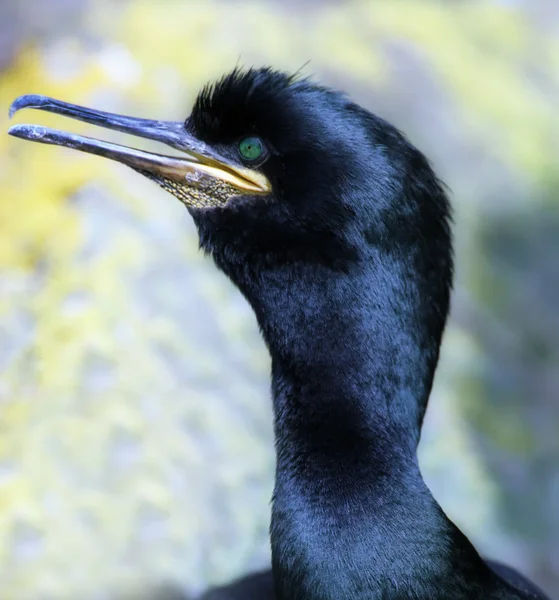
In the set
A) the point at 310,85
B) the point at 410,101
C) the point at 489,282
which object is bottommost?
the point at 489,282

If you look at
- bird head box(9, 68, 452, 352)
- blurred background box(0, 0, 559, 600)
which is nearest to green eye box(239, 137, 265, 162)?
bird head box(9, 68, 452, 352)

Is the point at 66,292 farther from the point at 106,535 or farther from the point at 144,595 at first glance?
the point at 144,595

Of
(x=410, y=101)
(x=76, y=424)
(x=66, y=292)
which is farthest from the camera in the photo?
(x=410, y=101)

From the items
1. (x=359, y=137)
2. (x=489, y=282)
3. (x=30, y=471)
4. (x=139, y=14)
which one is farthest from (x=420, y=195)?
(x=139, y=14)

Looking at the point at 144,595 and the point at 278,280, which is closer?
the point at 278,280

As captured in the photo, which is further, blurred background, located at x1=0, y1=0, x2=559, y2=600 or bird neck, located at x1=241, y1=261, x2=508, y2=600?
blurred background, located at x1=0, y1=0, x2=559, y2=600

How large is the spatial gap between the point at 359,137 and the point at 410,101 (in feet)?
7.91

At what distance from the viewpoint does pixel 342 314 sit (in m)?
1.44

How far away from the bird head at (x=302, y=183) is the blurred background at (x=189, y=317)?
1.30 m

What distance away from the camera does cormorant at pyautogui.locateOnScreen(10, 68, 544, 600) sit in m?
1.42

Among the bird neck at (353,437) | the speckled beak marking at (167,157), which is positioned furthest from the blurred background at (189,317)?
the speckled beak marking at (167,157)

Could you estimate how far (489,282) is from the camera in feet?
11.0

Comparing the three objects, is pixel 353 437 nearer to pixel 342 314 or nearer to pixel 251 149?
pixel 342 314

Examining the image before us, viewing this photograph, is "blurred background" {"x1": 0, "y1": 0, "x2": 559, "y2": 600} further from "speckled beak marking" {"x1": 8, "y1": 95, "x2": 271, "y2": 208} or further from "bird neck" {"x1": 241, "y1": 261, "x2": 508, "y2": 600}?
"speckled beak marking" {"x1": 8, "y1": 95, "x2": 271, "y2": 208}
